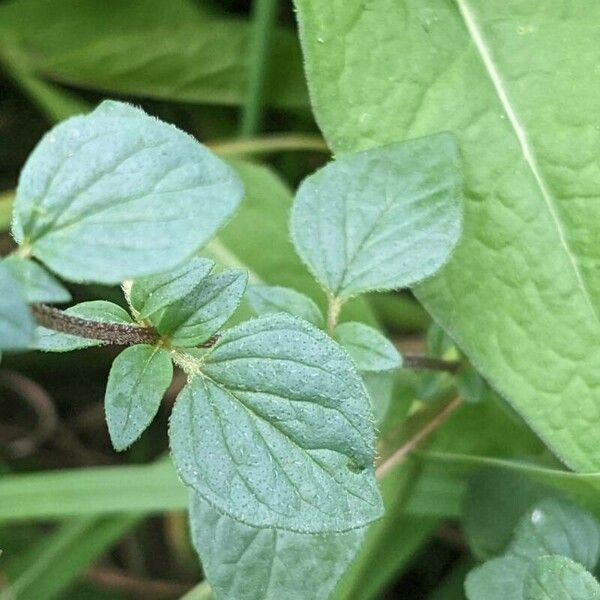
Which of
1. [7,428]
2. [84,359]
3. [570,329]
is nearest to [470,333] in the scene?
[570,329]

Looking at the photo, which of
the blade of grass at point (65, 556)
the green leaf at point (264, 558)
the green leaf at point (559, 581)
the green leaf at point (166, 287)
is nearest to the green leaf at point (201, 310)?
the green leaf at point (166, 287)

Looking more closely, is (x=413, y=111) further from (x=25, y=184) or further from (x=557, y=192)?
(x=25, y=184)

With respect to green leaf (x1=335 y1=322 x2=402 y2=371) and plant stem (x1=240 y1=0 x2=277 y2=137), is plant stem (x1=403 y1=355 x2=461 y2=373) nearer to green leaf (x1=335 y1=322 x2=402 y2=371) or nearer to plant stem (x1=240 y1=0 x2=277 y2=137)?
green leaf (x1=335 y1=322 x2=402 y2=371)

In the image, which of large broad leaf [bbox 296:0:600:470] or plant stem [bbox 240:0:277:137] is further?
plant stem [bbox 240:0:277:137]

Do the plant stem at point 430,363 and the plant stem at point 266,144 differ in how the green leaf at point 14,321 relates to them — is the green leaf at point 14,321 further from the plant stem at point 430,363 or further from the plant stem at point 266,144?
the plant stem at point 266,144

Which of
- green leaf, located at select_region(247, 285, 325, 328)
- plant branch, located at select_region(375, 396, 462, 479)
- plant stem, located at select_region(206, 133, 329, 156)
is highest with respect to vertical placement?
green leaf, located at select_region(247, 285, 325, 328)

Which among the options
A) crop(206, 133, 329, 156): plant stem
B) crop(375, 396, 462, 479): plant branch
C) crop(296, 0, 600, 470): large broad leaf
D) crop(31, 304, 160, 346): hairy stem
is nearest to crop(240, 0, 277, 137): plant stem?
crop(206, 133, 329, 156): plant stem

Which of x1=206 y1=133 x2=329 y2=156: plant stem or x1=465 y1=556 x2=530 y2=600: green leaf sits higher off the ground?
x1=206 y1=133 x2=329 y2=156: plant stem
